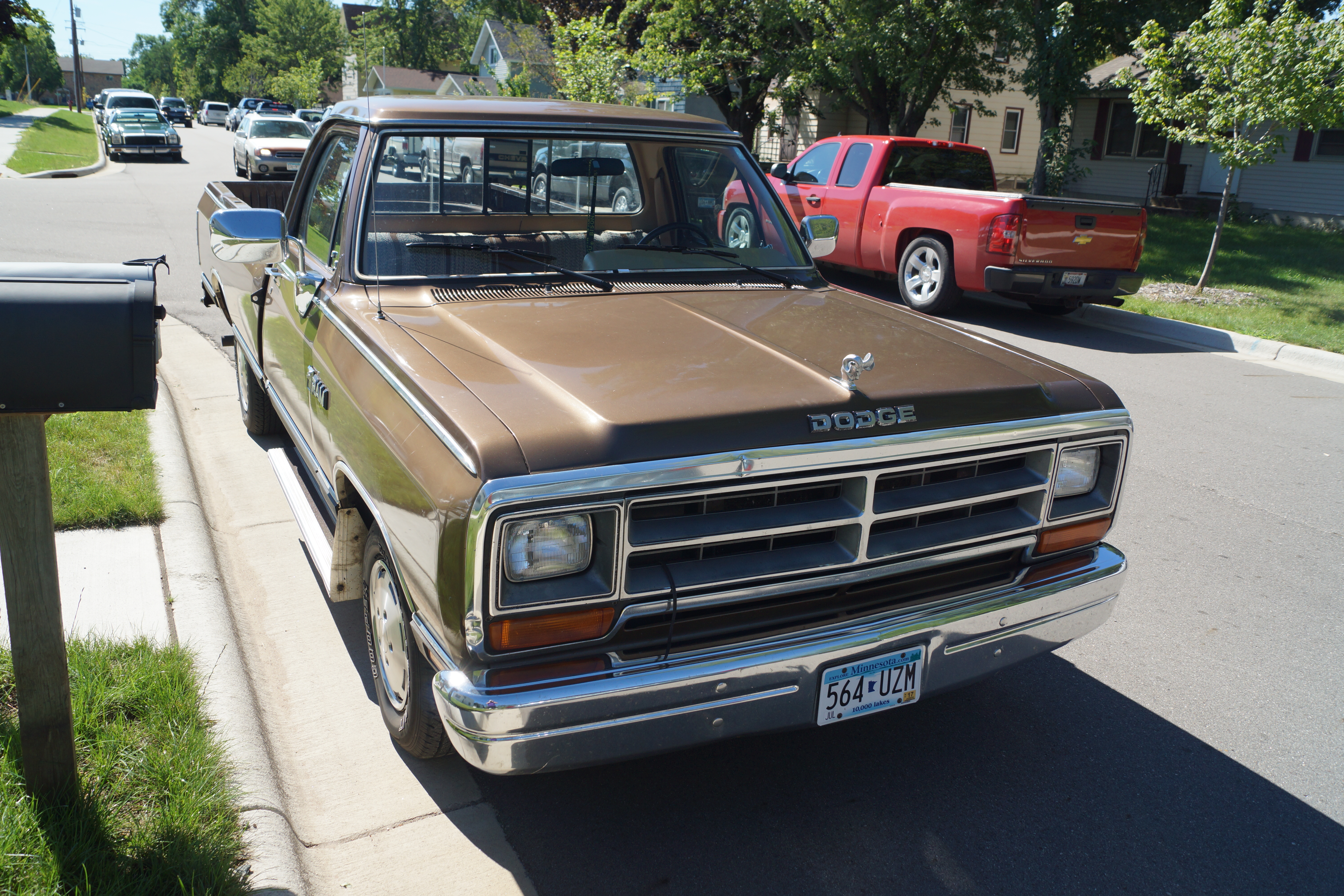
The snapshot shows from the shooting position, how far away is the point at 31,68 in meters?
93.0

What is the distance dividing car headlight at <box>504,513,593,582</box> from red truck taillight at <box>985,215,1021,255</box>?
842cm

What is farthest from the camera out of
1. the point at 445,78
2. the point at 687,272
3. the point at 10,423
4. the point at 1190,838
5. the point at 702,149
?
the point at 445,78

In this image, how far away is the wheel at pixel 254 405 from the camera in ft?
18.3

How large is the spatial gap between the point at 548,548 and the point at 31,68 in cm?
11416

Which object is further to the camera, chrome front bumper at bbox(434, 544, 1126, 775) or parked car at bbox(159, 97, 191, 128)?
parked car at bbox(159, 97, 191, 128)

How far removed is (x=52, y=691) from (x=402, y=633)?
32.8 inches

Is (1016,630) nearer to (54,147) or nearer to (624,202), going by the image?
(624,202)

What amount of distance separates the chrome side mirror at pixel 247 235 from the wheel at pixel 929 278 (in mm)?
8000

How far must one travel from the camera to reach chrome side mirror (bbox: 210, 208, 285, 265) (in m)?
3.63

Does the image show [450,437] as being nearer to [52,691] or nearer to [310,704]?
[52,691]

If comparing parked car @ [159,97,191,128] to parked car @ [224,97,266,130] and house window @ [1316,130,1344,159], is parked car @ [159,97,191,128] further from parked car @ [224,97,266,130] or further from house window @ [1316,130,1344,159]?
house window @ [1316,130,1344,159]

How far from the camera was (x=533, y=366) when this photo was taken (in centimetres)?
269

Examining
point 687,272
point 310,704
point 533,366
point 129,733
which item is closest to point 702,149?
point 687,272

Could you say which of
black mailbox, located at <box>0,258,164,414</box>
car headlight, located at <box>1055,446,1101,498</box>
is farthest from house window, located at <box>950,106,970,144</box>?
black mailbox, located at <box>0,258,164,414</box>
